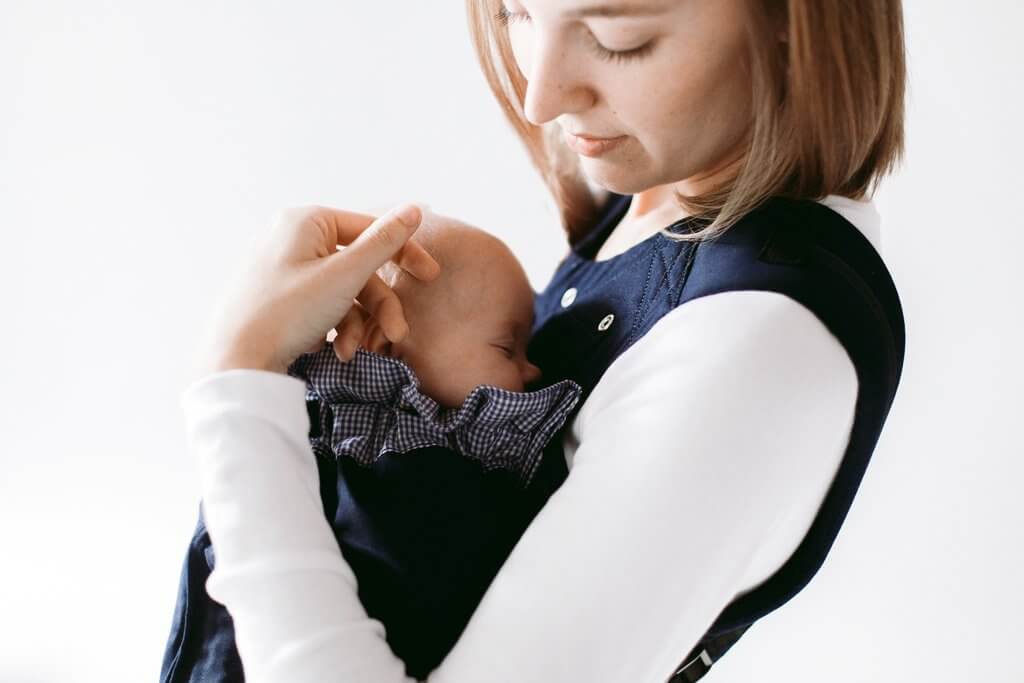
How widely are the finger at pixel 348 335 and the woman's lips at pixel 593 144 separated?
0.27m

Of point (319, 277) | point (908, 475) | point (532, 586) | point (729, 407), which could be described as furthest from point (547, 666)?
point (908, 475)

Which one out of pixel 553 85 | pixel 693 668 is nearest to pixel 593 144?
pixel 553 85

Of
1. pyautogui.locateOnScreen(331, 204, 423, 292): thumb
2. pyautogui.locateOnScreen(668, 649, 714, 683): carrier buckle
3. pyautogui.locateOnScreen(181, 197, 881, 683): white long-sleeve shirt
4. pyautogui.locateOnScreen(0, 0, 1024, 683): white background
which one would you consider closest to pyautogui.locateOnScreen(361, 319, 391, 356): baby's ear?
pyautogui.locateOnScreen(331, 204, 423, 292): thumb

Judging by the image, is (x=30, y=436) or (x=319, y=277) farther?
(x=30, y=436)

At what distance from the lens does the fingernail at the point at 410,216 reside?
90 cm

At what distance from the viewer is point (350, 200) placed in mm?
2064

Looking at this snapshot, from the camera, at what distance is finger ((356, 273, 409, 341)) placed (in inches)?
37.0

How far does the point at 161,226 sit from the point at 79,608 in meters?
0.89

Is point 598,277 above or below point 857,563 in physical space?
above

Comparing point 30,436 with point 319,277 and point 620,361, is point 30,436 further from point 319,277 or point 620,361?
point 620,361

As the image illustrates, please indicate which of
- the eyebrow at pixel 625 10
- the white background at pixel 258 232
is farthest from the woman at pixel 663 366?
the white background at pixel 258 232

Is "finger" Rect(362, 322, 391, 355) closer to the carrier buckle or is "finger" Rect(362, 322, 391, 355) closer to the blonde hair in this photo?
the blonde hair

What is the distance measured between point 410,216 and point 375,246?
0.05 metres

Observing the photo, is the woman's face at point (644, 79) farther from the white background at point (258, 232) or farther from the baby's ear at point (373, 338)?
the white background at point (258, 232)
